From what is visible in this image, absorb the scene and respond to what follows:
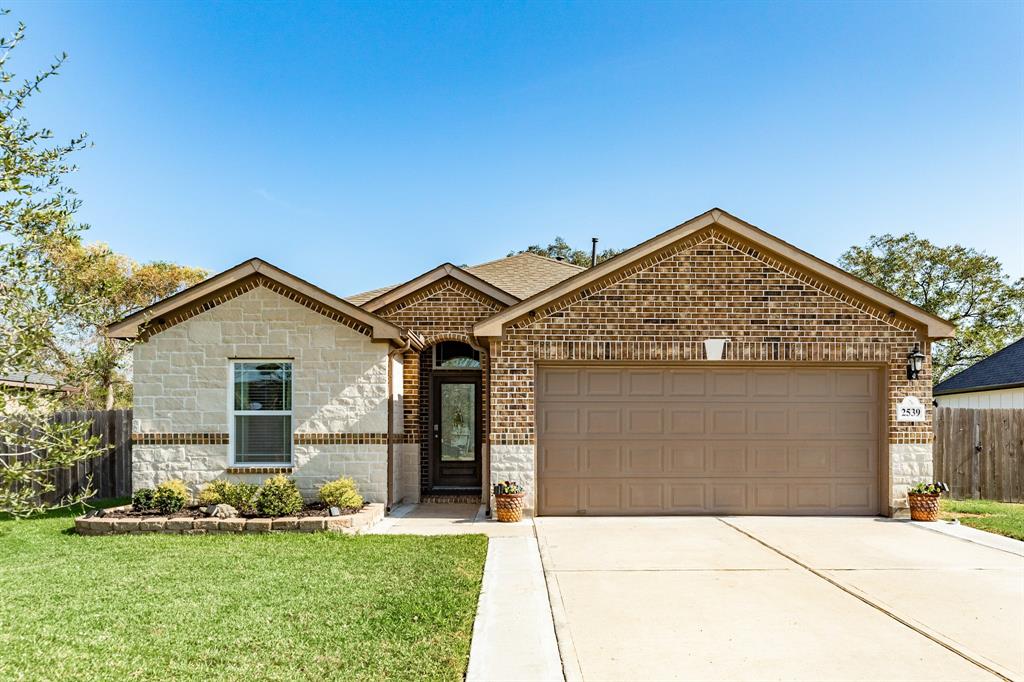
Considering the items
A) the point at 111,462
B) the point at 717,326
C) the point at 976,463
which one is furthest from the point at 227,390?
the point at 976,463

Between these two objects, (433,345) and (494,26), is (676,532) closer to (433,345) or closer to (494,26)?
(433,345)

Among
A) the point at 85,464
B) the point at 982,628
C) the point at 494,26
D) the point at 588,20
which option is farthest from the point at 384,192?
the point at 982,628

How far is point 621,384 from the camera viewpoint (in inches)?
430

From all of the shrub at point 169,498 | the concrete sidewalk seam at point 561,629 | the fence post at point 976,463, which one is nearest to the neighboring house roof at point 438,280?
the shrub at point 169,498

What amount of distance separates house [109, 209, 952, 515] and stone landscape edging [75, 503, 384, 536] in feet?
4.91

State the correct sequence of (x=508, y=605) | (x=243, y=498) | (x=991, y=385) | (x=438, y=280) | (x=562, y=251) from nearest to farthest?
(x=508, y=605) → (x=243, y=498) → (x=438, y=280) → (x=991, y=385) → (x=562, y=251)

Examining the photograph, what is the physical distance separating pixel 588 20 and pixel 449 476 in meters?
8.70

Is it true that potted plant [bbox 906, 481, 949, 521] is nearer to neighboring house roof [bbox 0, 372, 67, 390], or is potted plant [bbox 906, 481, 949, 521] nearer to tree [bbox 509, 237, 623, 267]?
neighboring house roof [bbox 0, 372, 67, 390]

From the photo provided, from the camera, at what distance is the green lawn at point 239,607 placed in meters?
4.68

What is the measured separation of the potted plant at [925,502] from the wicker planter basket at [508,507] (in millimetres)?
6063

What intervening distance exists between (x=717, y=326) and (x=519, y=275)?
643 centimetres

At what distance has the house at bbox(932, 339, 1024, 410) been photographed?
58.3 ft

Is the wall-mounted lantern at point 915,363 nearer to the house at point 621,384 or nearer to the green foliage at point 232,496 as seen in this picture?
the house at point 621,384

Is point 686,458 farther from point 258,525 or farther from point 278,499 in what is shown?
point 258,525
